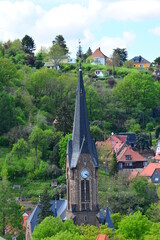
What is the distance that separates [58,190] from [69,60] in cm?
8094

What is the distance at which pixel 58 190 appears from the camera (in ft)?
275

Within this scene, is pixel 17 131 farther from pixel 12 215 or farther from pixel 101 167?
pixel 12 215

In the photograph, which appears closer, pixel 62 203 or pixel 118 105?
pixel 62 203

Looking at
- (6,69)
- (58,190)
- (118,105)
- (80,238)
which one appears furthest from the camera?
(118,105)

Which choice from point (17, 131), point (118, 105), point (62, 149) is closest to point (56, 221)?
point (62, 149)

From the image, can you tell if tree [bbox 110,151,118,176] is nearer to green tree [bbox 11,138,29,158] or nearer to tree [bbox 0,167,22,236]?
green tree [bbox 11,138,29,158]

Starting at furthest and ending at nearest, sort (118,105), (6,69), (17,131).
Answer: (118,105) < (6,69) < (17,131)

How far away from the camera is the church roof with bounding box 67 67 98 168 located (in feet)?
218

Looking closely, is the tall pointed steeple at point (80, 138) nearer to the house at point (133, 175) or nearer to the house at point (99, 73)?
the house at point (133, 175)

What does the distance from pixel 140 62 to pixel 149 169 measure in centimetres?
8043

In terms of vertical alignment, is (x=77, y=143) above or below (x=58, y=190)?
above

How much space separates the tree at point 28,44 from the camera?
164250 mm

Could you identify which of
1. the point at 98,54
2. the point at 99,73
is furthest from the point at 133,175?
the point at 98,54

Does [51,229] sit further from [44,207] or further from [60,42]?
[60,42]
